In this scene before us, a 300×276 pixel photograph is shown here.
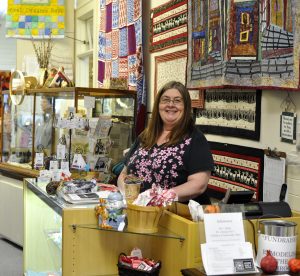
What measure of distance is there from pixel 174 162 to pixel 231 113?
37.0 inches

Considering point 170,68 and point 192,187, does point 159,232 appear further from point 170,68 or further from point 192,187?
point 170,68

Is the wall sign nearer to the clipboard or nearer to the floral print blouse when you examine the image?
the clipboard

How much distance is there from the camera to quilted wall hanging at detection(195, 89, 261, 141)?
10.9 ft

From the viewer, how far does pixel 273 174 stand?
3115mm

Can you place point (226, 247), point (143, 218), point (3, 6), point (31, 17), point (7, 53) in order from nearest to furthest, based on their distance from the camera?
1. point (226, 247)
2. point (143, 218)
3. point (31, 17)
4. point (3, 6)
5. point (7, 53)

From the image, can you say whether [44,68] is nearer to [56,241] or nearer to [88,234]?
[56,241]

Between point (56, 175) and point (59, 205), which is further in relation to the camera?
point (56, 175)

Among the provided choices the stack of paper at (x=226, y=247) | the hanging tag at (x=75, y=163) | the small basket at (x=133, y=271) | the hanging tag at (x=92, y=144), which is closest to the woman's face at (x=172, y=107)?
the small basket at (x=133, y=271)

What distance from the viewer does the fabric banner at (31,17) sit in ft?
22.2

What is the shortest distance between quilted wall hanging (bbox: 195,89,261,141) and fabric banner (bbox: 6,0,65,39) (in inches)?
141

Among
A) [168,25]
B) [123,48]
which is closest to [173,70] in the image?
[168,25]

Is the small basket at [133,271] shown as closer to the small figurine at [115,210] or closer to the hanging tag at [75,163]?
the small figurine at [115,210]

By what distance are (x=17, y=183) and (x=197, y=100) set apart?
2.22m

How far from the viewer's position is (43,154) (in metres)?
4.55
